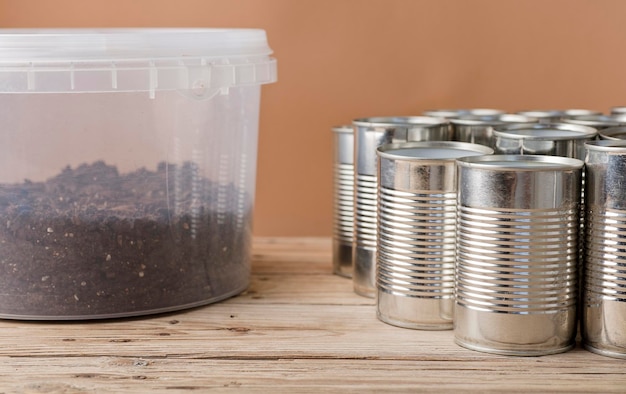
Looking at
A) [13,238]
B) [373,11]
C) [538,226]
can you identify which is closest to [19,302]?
[13,238]

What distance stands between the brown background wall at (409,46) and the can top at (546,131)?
0.36 meters

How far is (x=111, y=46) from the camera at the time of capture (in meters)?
0.99

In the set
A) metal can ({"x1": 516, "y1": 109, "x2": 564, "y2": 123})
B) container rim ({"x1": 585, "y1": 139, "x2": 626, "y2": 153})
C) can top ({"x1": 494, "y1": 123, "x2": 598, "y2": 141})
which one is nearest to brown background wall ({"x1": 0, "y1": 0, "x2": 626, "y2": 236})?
metal can ({"x1": 516, "y1": 109, "x2": 564, "y2": 123})

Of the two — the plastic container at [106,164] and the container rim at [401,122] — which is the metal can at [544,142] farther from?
the plastic container at [106,164]

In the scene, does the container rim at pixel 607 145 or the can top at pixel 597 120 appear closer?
the container rim at pixel 607 145

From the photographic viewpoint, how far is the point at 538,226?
0.89m

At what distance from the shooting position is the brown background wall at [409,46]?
1438 mm

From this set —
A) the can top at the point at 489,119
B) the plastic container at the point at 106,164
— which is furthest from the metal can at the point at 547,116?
the plastic container at the point at 106,164

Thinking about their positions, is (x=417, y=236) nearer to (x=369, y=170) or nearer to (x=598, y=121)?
(x=369, y=170)

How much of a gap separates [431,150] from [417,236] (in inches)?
4.6

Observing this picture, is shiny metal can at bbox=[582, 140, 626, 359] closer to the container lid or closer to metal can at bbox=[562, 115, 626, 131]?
metal can at bbox=[562, 115, 626, 131]

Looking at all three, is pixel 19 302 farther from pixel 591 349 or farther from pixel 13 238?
pixel 591 349

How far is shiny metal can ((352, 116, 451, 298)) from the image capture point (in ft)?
3.67

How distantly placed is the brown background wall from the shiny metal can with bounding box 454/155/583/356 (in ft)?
1.72
